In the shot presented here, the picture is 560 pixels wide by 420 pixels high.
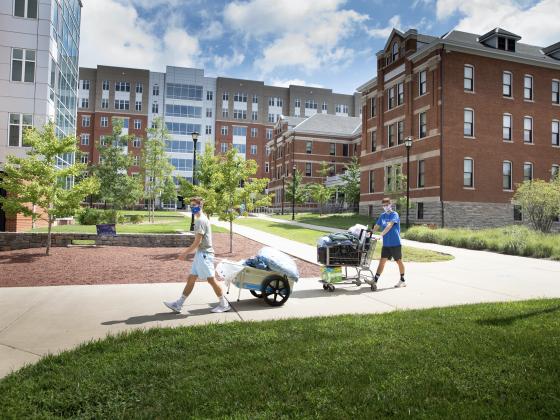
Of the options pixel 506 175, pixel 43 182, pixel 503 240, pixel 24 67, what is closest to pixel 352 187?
pixel 506 175

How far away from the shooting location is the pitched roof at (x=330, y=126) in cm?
6228

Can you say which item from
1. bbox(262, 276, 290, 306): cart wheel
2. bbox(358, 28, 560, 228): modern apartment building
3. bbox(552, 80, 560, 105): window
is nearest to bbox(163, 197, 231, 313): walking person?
bbox(262, 276, 290, 306): cart wheel

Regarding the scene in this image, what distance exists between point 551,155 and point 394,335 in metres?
37.2

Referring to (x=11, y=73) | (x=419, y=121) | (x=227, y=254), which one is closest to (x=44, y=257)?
(x=227, y=254)

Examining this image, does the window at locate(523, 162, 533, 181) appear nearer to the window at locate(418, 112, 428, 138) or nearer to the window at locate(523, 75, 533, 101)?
the window at locate(523, 75, 533, 101)

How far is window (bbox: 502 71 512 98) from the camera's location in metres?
34.1

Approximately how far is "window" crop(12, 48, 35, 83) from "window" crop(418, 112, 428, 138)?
89.3 feet

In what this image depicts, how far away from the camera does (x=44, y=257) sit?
43.8 ft

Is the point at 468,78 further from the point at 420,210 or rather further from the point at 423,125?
the point at 420,210

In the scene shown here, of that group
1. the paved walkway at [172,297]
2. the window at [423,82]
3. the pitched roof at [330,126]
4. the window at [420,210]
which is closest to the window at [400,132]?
the window at [423,82]

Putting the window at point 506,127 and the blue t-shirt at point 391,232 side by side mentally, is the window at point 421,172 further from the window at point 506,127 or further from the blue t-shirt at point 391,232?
the blue t-shirt at point 391,232

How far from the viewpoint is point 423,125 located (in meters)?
34.2

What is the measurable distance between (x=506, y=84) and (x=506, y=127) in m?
3.47

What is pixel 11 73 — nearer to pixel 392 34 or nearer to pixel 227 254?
pixel 227 254
